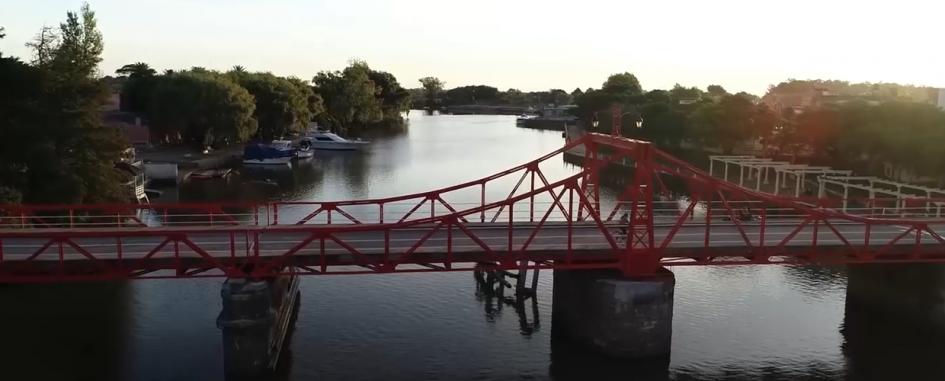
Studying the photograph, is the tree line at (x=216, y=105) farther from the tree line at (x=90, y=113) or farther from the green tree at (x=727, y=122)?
the green tree at (x=727, y=122)

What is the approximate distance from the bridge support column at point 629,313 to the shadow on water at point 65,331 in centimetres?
1820

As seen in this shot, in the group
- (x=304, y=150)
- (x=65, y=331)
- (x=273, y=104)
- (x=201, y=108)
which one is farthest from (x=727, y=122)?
(x=65, y=331)

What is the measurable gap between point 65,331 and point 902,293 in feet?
130

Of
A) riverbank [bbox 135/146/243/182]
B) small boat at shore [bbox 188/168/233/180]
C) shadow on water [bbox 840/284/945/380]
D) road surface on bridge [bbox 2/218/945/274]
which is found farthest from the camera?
small boat at shore [bbox 188/168/233/180]

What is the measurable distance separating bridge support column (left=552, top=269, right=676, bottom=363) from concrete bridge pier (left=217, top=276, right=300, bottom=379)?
12424 mm

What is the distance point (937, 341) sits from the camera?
1410 inches

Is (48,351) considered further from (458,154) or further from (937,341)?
(458,154)

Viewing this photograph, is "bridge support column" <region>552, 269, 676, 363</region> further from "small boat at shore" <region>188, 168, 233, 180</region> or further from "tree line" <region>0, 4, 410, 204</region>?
"small boat at shore" <region>188, 168, 233, 180</region>

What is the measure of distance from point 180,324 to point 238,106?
7251 cm

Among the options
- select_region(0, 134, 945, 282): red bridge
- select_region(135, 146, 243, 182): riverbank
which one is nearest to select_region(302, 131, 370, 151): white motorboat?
select_region(135, 146, 243, 182): riverbank

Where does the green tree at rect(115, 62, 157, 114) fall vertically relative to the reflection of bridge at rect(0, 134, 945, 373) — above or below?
above

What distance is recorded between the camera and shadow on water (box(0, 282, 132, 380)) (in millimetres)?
30328

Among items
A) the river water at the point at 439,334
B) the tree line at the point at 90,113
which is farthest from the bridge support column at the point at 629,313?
the tree line at the point at 90,113

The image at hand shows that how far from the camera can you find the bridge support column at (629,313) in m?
31.0
